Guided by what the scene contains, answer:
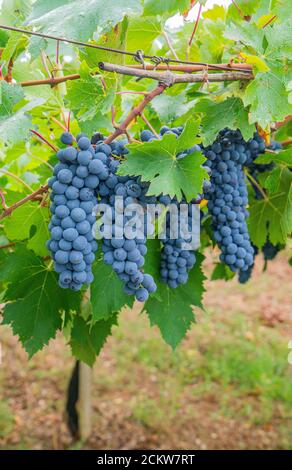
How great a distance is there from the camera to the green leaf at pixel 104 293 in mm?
1188

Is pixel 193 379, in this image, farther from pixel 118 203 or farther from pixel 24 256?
pixel 118 203

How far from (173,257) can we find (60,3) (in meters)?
0.58

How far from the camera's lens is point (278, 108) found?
1039mm

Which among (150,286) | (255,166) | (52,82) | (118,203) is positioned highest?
(52,82)

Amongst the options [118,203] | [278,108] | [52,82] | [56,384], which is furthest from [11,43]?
[56,384]

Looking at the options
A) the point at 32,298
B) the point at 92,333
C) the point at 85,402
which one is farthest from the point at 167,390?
the point at 32,298

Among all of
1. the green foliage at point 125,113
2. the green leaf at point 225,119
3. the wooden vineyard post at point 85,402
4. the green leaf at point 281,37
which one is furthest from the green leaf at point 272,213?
the wooden vineyard post at point 85,402

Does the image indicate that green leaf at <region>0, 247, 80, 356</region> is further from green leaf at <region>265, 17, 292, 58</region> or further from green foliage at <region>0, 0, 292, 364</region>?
green leaf at <region>265, 17, 292, 58</region>

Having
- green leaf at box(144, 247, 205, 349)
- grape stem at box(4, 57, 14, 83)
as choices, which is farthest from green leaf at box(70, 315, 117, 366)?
grape stem at box(4, 57, 14, 83)

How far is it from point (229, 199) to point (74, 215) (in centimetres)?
43

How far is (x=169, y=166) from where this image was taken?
0.97 m

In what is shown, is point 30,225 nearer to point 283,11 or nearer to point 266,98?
point 266,98

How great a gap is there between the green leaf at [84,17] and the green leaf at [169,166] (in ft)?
0.73

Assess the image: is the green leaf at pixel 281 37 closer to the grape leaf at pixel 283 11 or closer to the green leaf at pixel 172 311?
the grape leaf at pixel 283 11
